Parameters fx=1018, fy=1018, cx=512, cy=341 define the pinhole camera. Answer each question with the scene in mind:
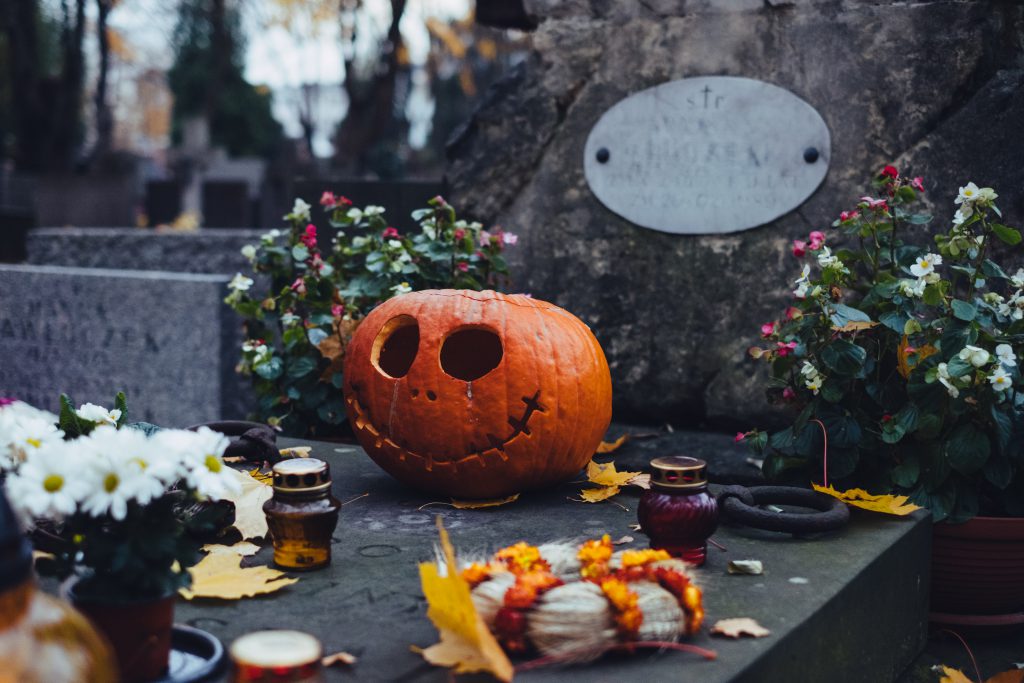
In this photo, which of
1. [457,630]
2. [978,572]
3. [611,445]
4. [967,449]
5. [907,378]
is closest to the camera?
[457,630]

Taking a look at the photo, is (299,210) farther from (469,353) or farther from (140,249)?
(140,249)

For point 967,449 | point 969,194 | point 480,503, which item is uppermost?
point 969,194

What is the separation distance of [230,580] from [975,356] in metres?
1.82

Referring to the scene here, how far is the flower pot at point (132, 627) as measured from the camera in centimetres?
156

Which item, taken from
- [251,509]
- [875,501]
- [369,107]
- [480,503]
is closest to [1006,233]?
[875,501]

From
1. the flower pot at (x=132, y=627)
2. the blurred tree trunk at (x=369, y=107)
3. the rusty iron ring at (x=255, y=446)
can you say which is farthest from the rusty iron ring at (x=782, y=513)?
the blurred tree trunk at (x=369, y=107)

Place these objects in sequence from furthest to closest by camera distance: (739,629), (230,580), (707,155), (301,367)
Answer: (707,155)
(301,367)
(230,580)
(739,629)

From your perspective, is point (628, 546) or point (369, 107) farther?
point (369, 107)

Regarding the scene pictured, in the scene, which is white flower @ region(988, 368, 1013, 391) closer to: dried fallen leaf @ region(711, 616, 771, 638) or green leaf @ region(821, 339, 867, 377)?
green leaf @ region(821, 339, 867, 377)

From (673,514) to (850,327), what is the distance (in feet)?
3.12

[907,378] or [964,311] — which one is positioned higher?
[964,311]

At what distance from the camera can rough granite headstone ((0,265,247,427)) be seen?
15.6ft

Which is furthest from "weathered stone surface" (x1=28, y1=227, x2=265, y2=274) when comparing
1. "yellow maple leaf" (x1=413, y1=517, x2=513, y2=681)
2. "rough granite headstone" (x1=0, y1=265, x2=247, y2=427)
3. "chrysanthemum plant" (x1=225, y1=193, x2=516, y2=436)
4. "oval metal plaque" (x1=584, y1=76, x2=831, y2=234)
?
"yellow maple leaf" (x1=413, y1=517, x2=513, y2=681)

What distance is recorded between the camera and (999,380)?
8.35ft
